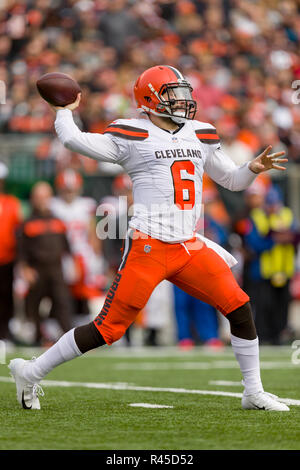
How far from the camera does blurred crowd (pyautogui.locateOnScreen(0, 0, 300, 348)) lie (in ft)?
34.6

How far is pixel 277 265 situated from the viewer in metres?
10.8

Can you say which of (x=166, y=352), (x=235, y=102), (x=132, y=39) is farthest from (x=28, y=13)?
(x=166, y=352)

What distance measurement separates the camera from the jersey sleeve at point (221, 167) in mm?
4957

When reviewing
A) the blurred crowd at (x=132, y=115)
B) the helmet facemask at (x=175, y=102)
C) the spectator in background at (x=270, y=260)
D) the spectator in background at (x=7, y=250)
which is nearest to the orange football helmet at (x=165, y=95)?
the helmet facemask at (x=175, y=102)

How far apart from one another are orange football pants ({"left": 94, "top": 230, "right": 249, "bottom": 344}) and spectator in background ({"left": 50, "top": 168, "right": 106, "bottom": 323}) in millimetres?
6242

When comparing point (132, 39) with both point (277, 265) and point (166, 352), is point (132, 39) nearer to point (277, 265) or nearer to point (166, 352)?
point (277, 265)

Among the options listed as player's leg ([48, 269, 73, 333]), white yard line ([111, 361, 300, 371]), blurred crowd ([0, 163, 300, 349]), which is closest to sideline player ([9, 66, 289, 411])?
white yard line ([111, 361, 300, 371])

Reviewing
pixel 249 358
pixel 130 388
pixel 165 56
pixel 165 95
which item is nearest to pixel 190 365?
pixel 130 388

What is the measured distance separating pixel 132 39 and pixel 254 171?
432 inches

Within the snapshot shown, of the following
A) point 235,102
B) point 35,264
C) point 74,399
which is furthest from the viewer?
point 235,102

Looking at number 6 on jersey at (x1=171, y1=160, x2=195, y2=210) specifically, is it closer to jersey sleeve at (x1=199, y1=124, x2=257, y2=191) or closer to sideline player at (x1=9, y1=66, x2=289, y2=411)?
sideline player at (x1=9, y1=66, x2=289, y2=411)

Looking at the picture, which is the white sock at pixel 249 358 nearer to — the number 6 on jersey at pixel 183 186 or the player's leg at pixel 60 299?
the number 6 on jersey at pixel 183 186

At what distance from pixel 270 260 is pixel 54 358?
6332mm

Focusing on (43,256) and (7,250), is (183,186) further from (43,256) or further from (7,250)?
(7,250)
